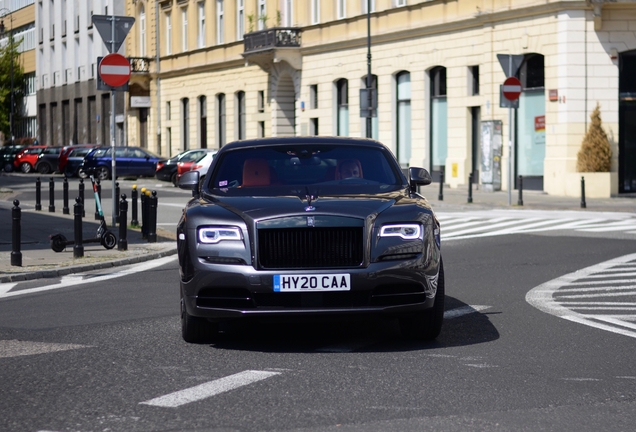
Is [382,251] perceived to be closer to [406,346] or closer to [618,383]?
[406,346]

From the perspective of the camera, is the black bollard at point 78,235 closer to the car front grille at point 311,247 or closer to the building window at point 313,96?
the car front grille at point 311,247

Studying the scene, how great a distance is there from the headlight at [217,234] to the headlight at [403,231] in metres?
1.01

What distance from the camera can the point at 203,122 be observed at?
60.0m

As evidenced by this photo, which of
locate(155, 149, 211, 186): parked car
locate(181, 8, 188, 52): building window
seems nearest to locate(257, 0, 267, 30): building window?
locate(155, 149, 211, 186): parked car

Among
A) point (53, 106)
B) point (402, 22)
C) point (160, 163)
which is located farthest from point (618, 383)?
point (53, 106)

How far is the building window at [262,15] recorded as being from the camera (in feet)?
168

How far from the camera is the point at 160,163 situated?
46844 mm

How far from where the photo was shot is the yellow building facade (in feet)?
110

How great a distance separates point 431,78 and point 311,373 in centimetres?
3371

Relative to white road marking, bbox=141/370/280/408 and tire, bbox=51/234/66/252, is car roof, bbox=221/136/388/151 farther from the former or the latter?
tire, bbox=51/234/66/252

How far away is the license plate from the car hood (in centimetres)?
44

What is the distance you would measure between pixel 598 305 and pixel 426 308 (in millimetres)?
3175

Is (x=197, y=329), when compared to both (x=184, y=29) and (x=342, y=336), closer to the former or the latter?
(x=342, y=336)

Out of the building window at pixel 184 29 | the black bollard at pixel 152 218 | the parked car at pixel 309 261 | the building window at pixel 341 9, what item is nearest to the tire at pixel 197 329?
the parked car at pixel 309 261
